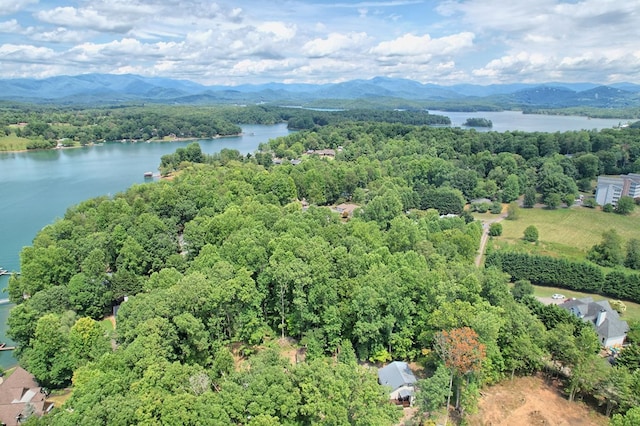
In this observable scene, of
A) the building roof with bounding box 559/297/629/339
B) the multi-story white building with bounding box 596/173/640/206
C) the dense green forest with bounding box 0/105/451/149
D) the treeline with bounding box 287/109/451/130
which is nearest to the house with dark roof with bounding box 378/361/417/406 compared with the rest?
the building roof with bounding box 559/297/629/339

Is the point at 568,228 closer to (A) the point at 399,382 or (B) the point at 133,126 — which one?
(A) the point at 399,382

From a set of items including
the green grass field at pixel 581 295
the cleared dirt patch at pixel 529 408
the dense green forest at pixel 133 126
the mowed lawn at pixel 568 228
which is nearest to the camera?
the cleared dirt patch at pixel 529 408

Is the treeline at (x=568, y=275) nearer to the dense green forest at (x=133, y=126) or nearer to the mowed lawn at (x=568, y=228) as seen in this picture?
the mowed lawn at (x=568, y=228)

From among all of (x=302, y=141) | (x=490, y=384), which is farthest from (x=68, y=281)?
(x=302, y=141)

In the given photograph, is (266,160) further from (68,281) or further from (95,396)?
(95,396)

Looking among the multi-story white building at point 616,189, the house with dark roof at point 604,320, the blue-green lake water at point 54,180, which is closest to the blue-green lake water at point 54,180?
the blue-green lake water at point 54,180

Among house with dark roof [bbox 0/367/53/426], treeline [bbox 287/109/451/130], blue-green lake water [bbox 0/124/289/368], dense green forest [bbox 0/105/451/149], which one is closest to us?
house with dark roof [bbox 0/367/53/426]

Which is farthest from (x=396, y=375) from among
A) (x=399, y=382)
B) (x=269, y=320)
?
(x=269, y=320)

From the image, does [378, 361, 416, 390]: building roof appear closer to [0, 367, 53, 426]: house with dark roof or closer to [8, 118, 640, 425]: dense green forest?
[8, 118, 640, 425]: dense green forest
